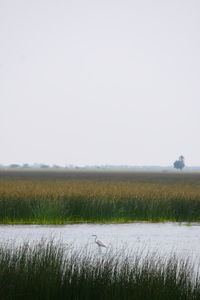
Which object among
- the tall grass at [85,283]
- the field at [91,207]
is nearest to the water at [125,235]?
the field at [91,207]

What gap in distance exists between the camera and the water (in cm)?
1878

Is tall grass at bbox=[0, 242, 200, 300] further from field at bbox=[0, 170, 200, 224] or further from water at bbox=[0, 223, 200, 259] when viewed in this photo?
field at bbox=[0, 170, 200, 224]

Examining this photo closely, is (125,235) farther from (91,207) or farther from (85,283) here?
(85,283)

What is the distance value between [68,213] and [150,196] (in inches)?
191

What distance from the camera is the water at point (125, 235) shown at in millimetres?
18781

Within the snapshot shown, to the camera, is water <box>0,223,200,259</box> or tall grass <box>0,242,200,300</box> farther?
water <box>0,223,200,259</box>

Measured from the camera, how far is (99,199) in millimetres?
26219

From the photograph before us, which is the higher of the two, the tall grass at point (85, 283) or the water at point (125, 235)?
the tall grass at point (85, 283)

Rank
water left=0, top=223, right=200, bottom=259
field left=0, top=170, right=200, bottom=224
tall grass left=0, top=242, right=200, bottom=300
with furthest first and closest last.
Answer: field left=0, top=170, right=200, bottom=224
water left=0, top=223, right=200, bottom=259
tall grass left=0, top=242, right=200, bottom=300

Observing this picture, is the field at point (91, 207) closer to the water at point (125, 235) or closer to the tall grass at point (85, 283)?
the water at point (125, 235)

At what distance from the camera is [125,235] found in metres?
21.6

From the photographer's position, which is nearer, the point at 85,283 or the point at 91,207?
the point at 85,283

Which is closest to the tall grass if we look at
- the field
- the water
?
the water

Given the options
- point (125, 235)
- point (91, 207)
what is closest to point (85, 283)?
point (125, 235)
